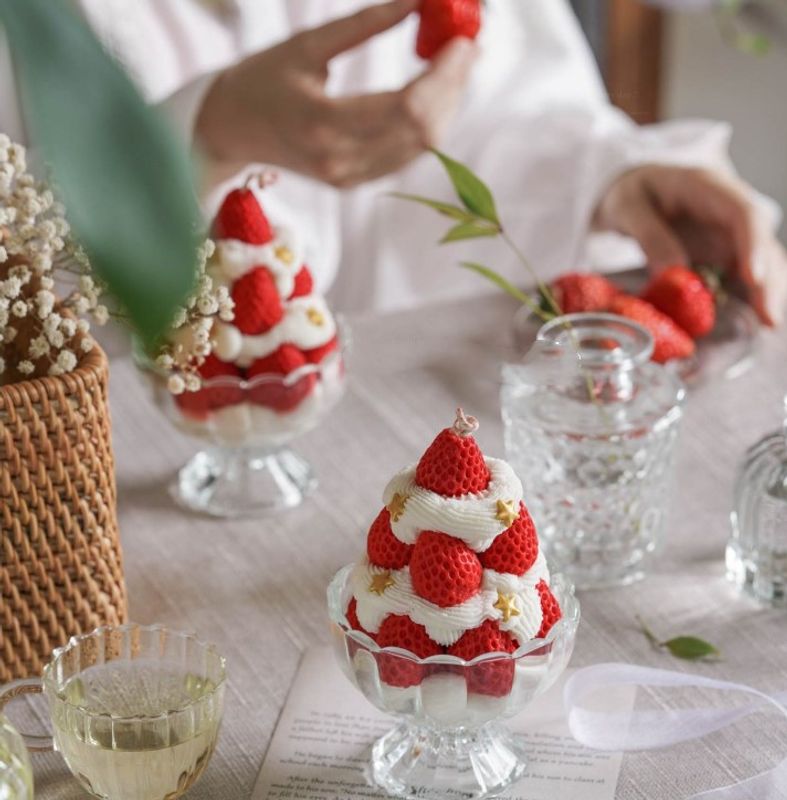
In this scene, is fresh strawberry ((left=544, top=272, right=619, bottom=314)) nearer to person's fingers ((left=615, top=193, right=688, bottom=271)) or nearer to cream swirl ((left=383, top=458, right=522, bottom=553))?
person's fingers ((left=615, top=193, right=688, bottom=271))

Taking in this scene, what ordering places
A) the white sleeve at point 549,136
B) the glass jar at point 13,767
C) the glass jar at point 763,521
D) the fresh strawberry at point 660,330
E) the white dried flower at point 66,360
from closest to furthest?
the glass jar at point 13,767 < the white dried flower at point 66,360 < the glass jar at point 763,521 < the fresh strawberry at point 660,330 < the white sleeve at point 549,136

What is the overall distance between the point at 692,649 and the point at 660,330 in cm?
37

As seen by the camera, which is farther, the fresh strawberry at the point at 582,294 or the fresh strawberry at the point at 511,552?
the fresh strawberry at the point at 582,294

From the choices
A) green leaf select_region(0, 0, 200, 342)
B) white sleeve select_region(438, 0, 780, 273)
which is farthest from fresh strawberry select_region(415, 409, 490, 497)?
white sleeve select_region(438, 0, 780, 273)

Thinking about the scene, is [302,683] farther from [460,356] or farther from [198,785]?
[460,356]

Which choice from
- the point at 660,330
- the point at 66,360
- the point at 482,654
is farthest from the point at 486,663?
the point at 660,330

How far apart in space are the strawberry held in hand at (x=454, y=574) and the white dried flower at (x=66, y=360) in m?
0.19

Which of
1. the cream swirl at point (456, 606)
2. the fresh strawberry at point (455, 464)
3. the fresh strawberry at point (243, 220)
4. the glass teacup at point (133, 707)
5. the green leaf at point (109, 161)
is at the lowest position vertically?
the glass teacup at point (133, 707)

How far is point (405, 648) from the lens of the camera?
0.60 metres

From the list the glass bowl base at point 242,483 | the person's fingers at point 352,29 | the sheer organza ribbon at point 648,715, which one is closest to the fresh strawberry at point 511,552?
the sheer organza ribbon at point 648,715

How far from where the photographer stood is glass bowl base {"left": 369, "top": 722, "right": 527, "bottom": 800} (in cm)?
65

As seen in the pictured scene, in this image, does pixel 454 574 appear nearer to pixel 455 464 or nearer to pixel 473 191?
pixel 455 464

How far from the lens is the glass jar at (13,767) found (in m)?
0.57

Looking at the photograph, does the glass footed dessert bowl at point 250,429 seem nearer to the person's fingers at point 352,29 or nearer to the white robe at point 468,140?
the person's fingers at point 352,29
